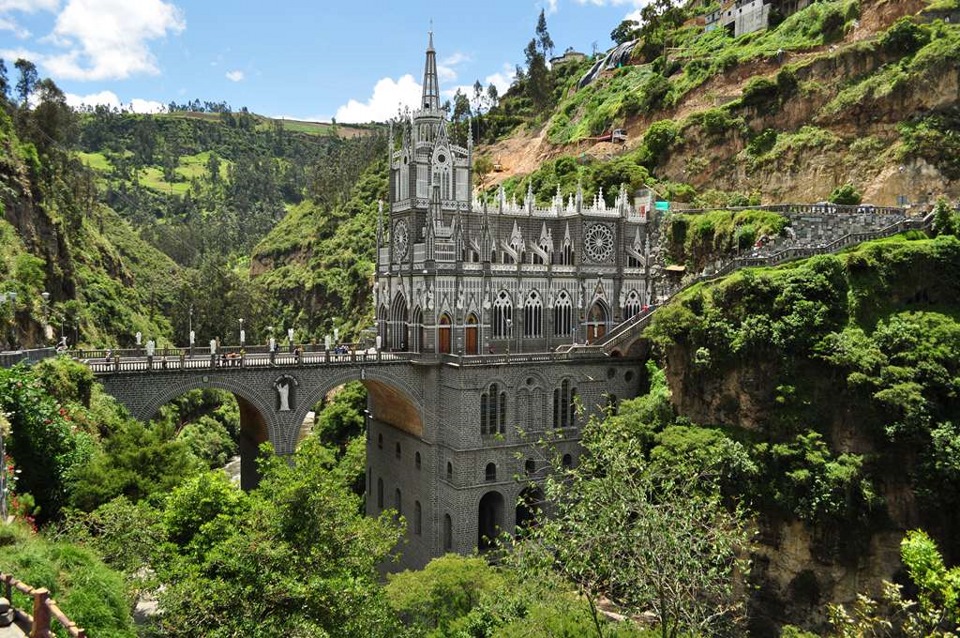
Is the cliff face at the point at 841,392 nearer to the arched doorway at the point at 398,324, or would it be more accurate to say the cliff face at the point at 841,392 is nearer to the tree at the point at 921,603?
the tree at the point at 921,603

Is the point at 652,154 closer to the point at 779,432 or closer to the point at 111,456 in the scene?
the point at 779,432

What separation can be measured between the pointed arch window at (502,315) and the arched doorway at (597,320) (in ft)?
19.0

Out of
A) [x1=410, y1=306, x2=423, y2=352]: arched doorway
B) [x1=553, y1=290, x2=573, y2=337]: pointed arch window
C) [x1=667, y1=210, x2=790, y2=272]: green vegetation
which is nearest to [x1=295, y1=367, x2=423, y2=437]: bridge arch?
[x1=410, y1=306, x2=423, y2=352]: arched doorway

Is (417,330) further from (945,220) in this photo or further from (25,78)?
(25,78)

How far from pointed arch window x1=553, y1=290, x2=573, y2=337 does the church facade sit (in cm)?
7

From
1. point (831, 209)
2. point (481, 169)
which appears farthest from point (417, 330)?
point (481, 169)

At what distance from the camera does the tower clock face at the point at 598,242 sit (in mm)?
45775

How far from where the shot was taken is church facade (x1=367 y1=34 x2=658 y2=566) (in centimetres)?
4056

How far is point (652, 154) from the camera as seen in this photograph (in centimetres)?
6378

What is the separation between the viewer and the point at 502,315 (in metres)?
43.3

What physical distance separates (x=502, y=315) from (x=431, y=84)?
50.5 feet

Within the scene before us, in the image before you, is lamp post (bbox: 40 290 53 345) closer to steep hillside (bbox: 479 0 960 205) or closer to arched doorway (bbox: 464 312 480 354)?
arched doorway (bbox: 464 312 480 354)

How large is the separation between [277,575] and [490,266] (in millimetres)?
26546

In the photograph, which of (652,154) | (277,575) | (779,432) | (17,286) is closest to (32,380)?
(277,575)
